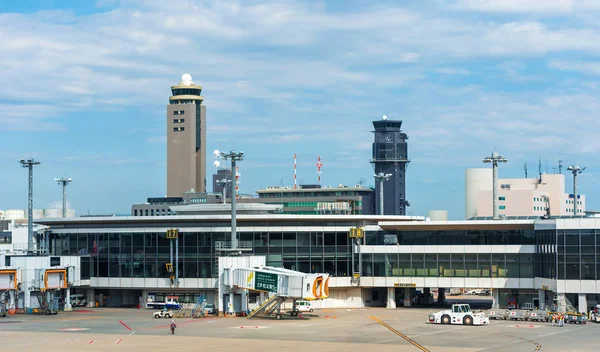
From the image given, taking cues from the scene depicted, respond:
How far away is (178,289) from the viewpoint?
131 metres

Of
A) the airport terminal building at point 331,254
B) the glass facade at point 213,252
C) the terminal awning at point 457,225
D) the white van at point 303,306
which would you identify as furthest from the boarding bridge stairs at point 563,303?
the white van at point 303,306

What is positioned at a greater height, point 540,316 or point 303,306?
point 540,316

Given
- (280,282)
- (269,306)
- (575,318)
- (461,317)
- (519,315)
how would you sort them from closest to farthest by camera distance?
(461,317) → (575,318) → (519,315) → (280,282) → (269,306)

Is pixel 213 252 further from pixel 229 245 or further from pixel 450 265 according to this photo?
pixel 450 265

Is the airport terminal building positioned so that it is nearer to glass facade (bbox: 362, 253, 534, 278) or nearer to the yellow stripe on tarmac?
glass facade (bbox: 362, 253, 534, 278)

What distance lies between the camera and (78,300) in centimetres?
13738

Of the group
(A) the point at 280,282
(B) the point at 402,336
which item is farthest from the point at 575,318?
(A) the point at 280,282

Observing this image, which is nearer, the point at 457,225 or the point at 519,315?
the point at 519,315

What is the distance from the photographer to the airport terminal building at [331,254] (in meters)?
127

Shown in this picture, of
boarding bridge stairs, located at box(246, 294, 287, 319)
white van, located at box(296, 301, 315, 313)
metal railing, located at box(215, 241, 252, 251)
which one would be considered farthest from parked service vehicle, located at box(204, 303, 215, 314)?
white van, located at box(296, 301, 315, 313)

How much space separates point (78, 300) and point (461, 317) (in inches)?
2422

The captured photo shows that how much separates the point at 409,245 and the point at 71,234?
50929mm

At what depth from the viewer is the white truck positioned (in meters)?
104

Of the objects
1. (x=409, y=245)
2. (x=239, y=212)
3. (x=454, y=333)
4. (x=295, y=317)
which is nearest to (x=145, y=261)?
(x=239, y=212)
